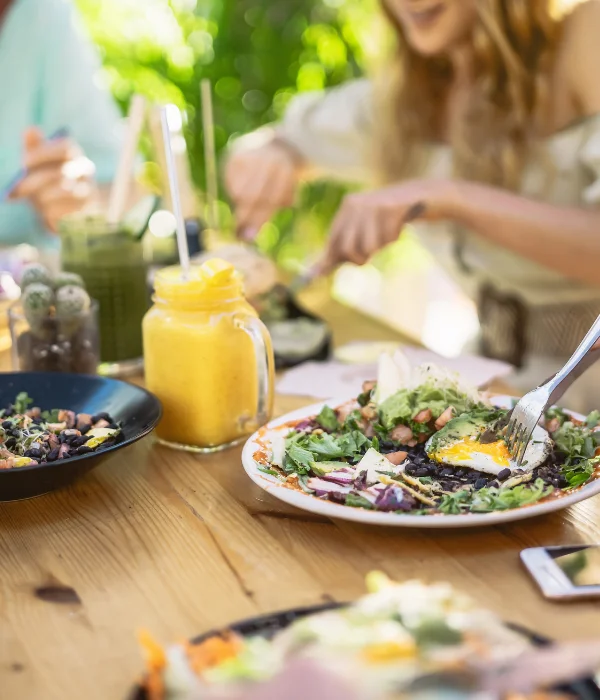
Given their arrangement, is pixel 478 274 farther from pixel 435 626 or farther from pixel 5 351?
pixel 435 626

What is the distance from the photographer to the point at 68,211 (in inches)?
75.2

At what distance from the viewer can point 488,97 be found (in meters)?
1.89

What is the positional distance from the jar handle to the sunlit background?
258 centimetres

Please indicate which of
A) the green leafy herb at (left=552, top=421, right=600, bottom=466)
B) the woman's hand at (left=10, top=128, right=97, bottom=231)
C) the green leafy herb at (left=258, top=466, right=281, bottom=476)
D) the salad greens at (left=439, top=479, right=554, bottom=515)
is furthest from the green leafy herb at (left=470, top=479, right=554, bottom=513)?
the woman's hand at (left=10, top=128, right=97, bottom=231)

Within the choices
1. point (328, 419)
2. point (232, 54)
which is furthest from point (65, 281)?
point (232, 54)

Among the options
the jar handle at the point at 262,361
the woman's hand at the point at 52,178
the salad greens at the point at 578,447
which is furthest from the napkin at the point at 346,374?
the woman's hand at the point at 52,178

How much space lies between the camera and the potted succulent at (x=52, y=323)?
119 cm

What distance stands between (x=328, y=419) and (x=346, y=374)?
1.09 feet

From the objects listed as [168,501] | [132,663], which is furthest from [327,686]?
[168,501]

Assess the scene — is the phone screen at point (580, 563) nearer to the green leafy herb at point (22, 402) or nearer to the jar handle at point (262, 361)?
the jar handle at point (262, 361)

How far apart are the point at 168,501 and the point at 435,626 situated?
1.43 feet

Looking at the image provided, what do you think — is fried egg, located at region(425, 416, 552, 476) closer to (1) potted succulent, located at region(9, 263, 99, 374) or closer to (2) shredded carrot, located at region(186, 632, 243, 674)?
(2) shredded carrot, located at region(186, 632, 243, 674)

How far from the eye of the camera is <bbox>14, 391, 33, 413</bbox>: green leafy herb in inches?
43.0

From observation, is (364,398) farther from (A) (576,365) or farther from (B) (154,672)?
(B) (154,672)
